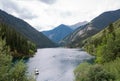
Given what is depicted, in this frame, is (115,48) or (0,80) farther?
(115,48)

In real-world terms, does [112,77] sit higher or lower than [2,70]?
lower

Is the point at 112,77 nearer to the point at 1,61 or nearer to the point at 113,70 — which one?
the point at 113,70

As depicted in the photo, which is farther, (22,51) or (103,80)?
(22,51)

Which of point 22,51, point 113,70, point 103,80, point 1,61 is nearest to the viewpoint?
point 1,61

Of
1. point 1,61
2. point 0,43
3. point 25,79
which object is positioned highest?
point 0,43

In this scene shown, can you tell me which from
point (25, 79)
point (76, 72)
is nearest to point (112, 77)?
point (76, 72)

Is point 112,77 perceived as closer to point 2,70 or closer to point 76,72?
point 76,72

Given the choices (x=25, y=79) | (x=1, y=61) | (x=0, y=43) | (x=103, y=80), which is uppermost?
(x=0, y=43)

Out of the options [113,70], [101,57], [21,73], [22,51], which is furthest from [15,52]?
[21,73]

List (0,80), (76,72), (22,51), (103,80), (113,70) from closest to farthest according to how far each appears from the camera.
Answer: (0,80), (103,80), (113,70), (76,72), (22,51)
